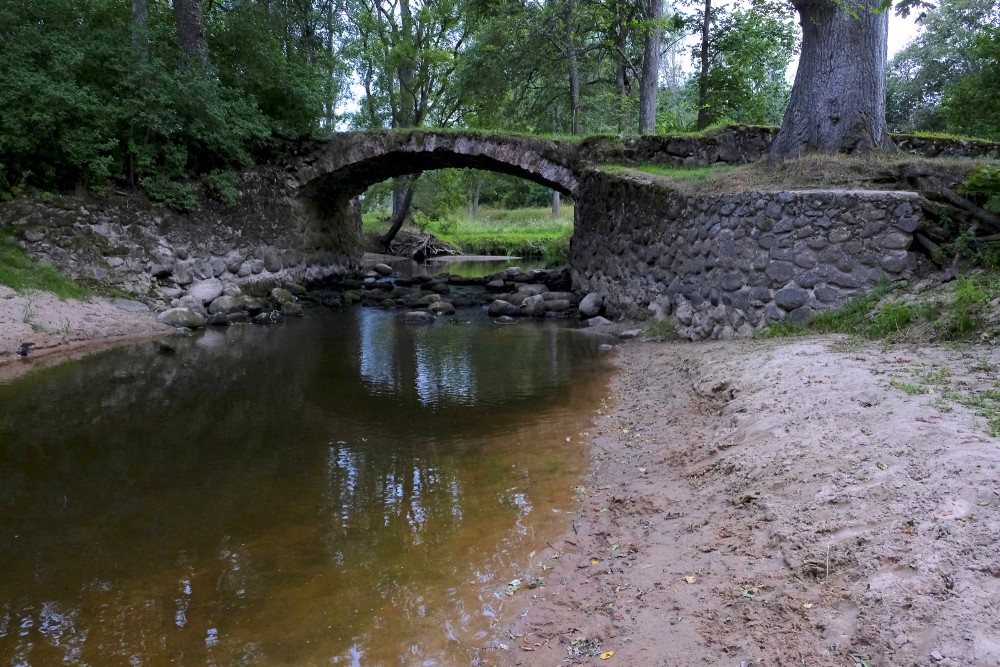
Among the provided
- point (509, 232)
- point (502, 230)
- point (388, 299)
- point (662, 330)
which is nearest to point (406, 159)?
point (388, 299)

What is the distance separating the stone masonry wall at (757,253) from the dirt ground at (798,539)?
2.32m

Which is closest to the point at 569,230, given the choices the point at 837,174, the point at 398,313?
the point at 398,313

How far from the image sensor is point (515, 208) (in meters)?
40.1

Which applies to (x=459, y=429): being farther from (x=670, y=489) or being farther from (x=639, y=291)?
(x=639, y=291)

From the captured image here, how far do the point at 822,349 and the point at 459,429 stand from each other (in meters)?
2.97

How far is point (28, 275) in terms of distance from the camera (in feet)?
30.8

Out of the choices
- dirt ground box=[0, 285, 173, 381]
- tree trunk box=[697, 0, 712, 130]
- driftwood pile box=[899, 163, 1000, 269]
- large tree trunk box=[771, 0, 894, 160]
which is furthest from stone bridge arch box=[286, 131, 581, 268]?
driftwood pile box=[899, 163, 1000, 269]

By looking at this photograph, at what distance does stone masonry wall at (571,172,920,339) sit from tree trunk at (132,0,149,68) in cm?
862

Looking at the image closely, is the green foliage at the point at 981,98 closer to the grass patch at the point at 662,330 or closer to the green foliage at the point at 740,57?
the green foliage at the point at 740,57

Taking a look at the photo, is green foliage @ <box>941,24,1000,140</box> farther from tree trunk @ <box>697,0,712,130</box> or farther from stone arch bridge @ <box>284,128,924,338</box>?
tree trunk @ <box>697,0,712,130</box>

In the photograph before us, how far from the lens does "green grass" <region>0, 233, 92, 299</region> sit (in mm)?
9054

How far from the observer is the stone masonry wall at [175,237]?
33.9 ft

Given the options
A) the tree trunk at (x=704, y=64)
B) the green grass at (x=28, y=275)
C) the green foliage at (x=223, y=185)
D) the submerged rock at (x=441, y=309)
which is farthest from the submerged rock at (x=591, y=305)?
the green grass at (x=28, y=275)

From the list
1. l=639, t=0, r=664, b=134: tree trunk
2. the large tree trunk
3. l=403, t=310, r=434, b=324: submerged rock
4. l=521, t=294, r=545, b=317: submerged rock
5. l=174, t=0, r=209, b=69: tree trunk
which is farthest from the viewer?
l=639, t=0, r=664, b=134: tree trunk
